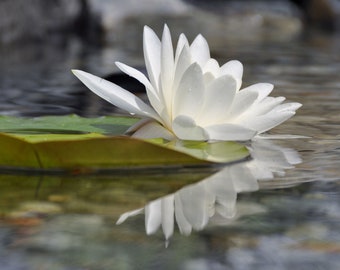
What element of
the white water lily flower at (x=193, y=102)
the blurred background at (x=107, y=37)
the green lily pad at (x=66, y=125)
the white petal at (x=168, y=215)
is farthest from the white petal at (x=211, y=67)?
the blurred background at (x=107, y=37)

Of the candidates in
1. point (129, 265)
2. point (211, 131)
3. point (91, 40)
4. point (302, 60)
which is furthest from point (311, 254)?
point (91, 40)

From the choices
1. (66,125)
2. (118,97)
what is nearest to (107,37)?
(66,125)

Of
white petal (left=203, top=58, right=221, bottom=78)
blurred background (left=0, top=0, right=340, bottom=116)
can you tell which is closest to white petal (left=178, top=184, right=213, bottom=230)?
white petal (left=203, top=58, right=221, bottom=78)

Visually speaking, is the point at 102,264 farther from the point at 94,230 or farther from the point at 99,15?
the point at 99,15

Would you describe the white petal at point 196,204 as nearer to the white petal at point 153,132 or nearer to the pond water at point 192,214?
the pond water at point 192,214

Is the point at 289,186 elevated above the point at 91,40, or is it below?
above

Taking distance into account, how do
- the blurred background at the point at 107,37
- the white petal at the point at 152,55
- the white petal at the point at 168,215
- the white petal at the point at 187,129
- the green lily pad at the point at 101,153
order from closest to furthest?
the white petal at the point at 168,215 → the green lily pad at the point at 101,153 → the white petal at the point at 187,129 → the white petal at the point at 152,55 → the blurred background at the point at 107,37
